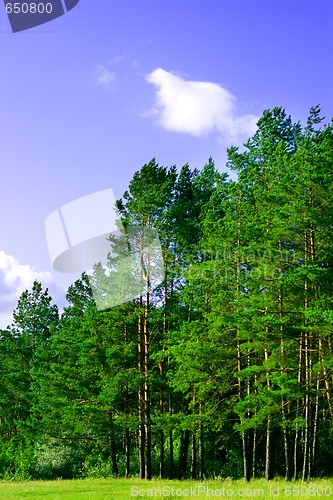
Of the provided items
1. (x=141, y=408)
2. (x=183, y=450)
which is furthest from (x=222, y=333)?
(x=183, y=450)

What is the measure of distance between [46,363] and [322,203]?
26.8 metres

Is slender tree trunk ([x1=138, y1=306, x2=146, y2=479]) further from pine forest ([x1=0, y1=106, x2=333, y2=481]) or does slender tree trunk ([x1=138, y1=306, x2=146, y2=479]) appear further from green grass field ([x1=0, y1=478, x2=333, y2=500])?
green grass field ([x1=0, y1=478, x2=333, y2=500])

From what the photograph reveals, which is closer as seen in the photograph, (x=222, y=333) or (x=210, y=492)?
(x=210, y=492)

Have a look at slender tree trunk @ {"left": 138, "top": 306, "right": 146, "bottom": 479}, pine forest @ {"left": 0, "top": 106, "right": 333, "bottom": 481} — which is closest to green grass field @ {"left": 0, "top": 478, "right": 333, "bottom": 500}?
pine forest @ {"left": 0, "top": 106, "right": 333, "bottom": 481}

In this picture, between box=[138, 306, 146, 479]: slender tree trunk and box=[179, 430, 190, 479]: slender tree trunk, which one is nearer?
box=[138, 306, 146, 479]: slender tree trunk

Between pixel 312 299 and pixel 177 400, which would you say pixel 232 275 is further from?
pixel 177 400

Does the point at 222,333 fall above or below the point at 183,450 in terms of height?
above

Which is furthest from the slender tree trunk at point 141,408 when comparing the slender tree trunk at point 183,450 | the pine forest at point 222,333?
the slender tree trunk at point 183,450

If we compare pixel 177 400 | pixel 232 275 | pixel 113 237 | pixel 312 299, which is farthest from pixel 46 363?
pixel 312 299

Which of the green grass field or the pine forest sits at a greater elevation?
the pine forest

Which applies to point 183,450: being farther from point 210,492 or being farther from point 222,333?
point 210,492

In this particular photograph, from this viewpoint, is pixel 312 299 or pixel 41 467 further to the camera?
pixel 41 467

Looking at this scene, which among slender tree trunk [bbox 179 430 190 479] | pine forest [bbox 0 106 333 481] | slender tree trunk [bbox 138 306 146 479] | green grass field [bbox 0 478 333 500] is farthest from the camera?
slender tree trunk [bbox 179 430 190 479]

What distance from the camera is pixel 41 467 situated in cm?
3359
